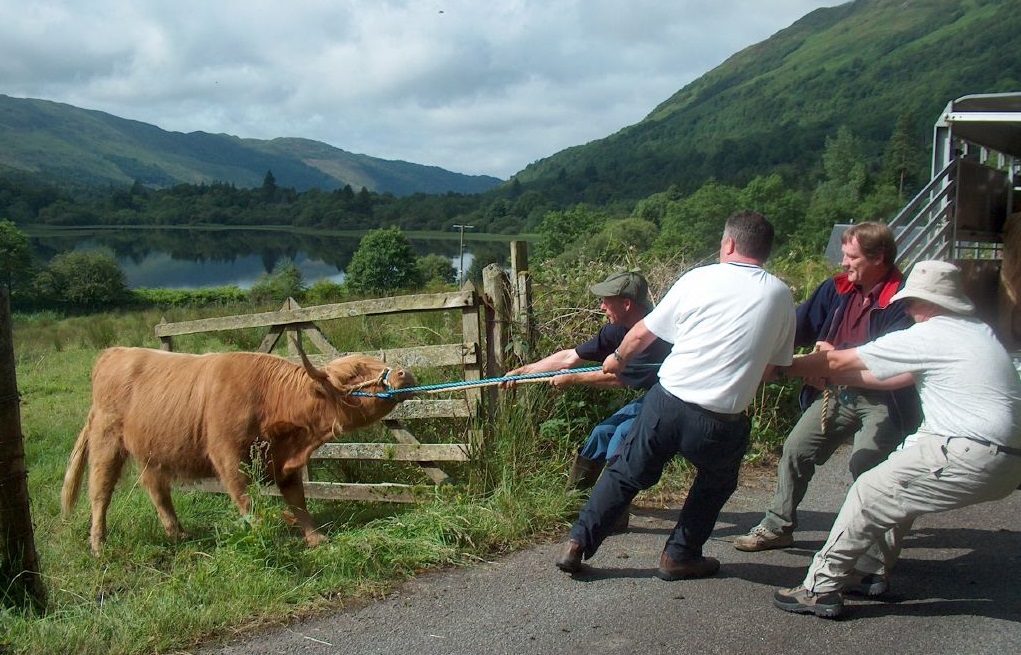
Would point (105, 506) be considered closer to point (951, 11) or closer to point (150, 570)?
point (150, 570)

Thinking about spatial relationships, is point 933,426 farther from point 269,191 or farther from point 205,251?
point 269,191

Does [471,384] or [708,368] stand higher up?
[708,368]

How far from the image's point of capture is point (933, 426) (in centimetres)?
380

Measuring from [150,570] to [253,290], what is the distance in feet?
90.8

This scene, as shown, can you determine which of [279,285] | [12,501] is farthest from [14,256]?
[12,501]

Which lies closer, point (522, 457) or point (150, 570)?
point (150, 570)

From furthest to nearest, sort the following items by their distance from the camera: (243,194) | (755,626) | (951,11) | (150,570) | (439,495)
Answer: (951,11), (243,194), (439,495), (150,570), (755,626)

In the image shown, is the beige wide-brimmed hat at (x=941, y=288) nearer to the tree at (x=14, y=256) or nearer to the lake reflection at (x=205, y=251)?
the lake reflection at (x=205, y=251)

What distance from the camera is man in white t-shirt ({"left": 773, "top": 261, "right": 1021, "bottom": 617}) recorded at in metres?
3.66

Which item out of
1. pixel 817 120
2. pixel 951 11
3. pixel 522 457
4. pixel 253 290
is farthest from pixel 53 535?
pixel 951 11

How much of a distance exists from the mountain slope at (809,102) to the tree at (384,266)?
52630 millimetres

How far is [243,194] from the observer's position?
6312 cm

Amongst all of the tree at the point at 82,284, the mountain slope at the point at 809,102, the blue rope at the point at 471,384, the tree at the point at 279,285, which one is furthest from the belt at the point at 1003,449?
the mountain slope at the point at 809,102

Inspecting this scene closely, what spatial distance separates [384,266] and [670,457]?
22.9 metres
